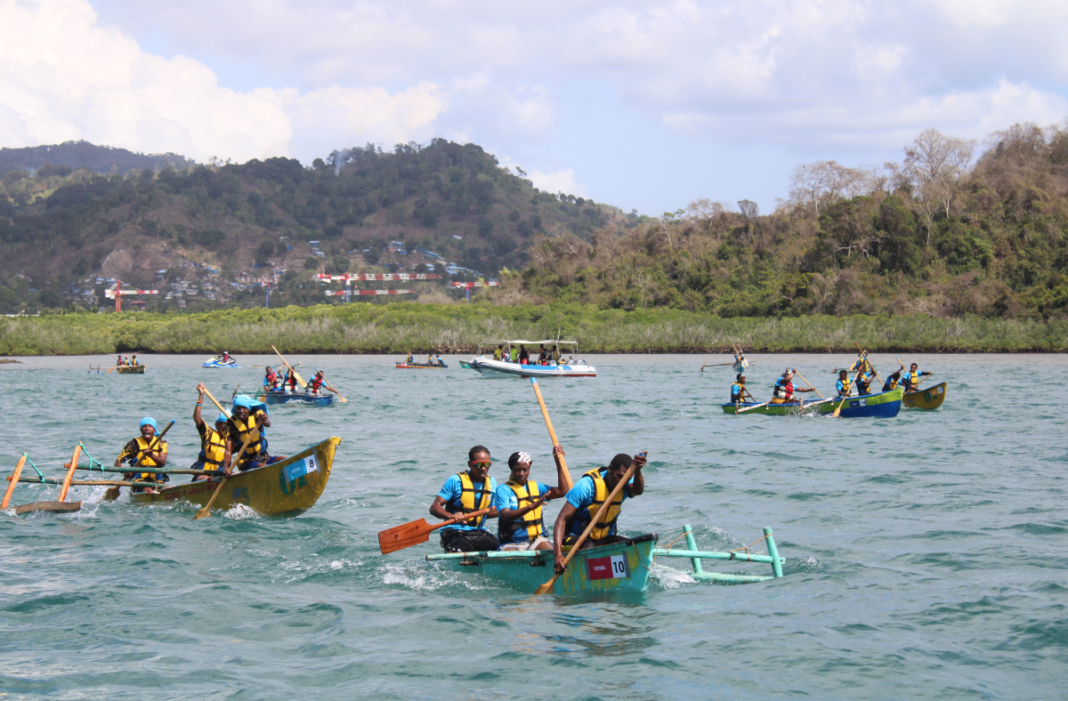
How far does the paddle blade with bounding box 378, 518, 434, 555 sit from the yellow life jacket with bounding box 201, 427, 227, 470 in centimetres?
473

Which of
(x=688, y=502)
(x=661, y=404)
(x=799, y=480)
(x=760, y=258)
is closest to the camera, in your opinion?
(x=688, y=502)

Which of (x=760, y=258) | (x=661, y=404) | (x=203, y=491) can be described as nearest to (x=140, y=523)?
(x=203, y=491)

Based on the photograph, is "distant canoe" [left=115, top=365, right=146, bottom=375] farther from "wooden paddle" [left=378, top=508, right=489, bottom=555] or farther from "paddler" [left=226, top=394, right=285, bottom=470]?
"wooden paddle" [left=378, top=508, right=489, bottom=555]

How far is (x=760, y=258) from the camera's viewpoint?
82562 mm

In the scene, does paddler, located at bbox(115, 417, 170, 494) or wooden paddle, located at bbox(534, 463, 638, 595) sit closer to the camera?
wooden paddle, located at bbox(534, 463, 638, 595)

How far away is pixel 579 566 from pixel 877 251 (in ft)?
224

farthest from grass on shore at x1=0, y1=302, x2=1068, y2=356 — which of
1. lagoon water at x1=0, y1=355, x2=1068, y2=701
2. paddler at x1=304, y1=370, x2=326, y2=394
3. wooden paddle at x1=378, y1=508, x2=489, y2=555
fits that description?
wooden paddle at x1=378, y1=508, x2=489, y2=555

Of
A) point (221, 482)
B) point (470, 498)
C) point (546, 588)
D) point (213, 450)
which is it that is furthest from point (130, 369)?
point (546, 588)

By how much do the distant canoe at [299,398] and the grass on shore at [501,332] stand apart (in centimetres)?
3426

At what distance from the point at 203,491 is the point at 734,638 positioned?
29.3 ft

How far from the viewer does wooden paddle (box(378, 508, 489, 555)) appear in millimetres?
10602

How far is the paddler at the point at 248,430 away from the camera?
13.8 metres

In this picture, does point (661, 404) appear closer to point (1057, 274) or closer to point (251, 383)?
point (251, 383)

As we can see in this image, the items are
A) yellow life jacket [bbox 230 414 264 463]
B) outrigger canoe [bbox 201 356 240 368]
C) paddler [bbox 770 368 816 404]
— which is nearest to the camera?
yellow life jacket [bbox 230 414 264 463]
